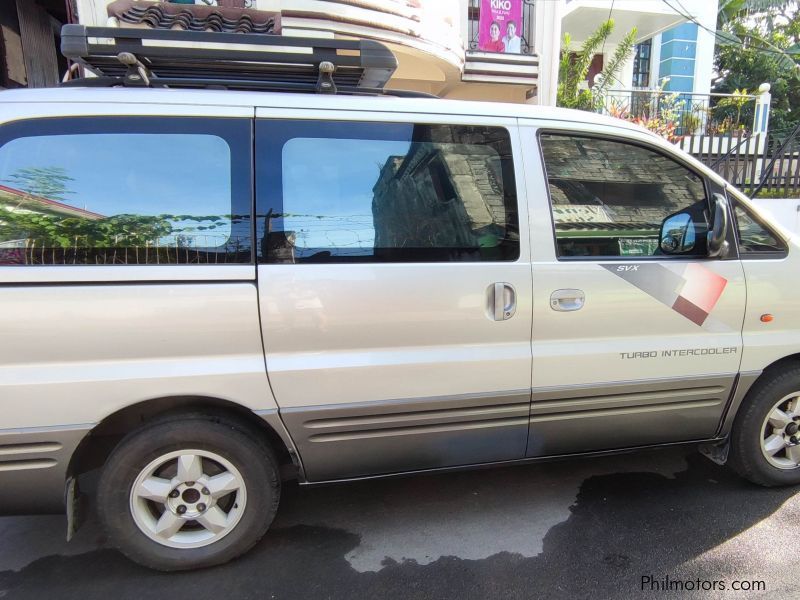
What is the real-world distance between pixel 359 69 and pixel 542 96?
7.27m

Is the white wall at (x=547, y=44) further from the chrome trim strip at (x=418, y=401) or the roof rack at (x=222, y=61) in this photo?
the chrome trim strip at (x=418, y=401)

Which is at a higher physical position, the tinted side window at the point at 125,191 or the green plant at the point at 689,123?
the green plant at the point at 689,123

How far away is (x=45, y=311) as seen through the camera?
2023 millimetres

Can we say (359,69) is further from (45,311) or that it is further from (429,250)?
(45,311)

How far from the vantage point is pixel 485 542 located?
262 cm

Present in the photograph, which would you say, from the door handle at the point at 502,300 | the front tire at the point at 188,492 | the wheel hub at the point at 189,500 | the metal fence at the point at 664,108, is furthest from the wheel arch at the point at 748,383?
the metal fence at the point at 664,108

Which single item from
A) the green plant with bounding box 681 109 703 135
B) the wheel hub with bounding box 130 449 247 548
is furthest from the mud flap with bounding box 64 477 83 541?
the green plant with bounding box 681 109 703 135

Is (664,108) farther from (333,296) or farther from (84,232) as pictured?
(84,232)

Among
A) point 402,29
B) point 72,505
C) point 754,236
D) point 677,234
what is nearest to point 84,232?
point 72,505

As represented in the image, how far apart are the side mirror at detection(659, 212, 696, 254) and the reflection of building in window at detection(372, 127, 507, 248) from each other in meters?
0.91

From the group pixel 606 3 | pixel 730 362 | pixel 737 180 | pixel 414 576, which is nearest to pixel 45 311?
pixel 414 576

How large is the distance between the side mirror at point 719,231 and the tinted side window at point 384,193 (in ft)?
3.35

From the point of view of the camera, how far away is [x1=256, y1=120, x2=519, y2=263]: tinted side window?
2.25m

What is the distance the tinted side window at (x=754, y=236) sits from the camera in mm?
2740
